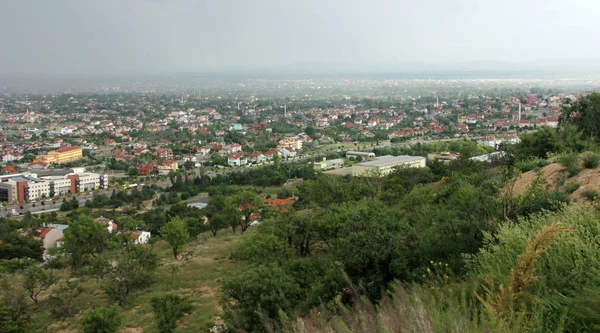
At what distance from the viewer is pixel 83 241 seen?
8969mm

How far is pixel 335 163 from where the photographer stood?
890 inches

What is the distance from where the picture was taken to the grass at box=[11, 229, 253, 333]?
585cm

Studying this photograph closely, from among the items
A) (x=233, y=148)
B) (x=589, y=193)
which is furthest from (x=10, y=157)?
(x=589, y=193)

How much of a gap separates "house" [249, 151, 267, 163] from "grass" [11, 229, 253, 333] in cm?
1668

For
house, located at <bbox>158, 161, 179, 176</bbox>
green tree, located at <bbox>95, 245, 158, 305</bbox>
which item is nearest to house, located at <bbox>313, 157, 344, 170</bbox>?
house, located at <bbox>158, 161, 179, 176</bbox>

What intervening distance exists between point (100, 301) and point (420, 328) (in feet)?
20.8

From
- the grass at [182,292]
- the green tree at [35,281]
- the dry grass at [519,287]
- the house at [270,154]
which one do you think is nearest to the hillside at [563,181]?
the dry grass at [519,287]

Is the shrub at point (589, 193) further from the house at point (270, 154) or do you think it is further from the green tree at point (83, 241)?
the house at point (270, 154)

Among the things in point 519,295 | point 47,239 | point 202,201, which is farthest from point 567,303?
point 202,201

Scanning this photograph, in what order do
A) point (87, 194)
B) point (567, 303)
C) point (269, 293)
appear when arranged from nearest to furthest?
point (567, 303), point (269, 293), point (87, 194)

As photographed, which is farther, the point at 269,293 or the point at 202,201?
the point at 202,201

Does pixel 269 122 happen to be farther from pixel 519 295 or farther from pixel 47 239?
pixel 519 295

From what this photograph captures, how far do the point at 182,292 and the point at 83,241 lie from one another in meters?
3.10

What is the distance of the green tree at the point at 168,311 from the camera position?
527 centimetres
